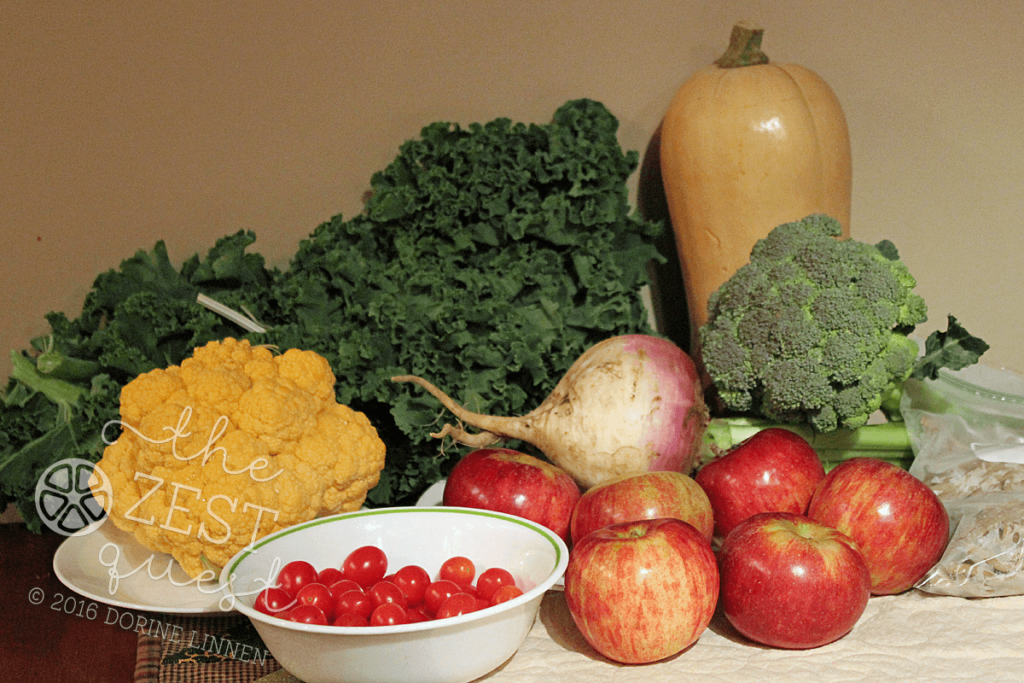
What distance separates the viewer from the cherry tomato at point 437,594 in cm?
81

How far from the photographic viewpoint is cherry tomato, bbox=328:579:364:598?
0.81m

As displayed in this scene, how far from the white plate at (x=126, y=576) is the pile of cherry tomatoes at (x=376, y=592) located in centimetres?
18

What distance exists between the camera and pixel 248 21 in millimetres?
1337

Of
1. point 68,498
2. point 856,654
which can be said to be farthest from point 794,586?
point 68,498

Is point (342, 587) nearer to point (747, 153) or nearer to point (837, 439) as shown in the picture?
point (837, 439)

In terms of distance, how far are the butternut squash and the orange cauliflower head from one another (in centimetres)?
71

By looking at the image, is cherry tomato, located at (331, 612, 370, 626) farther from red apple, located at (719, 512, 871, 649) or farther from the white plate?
red apple, located at (719, 512, 871, 649)

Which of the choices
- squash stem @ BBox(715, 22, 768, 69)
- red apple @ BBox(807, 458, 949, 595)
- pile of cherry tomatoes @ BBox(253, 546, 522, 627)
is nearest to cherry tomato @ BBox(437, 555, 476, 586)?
pile of cherry tomatoes @ BBox(253, 546, 522, 627)

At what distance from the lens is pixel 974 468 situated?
1.06 metres

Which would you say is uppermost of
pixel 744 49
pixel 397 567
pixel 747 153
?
pixel 744 49

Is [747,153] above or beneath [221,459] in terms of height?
above

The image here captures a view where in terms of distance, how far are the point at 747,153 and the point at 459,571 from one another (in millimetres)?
843

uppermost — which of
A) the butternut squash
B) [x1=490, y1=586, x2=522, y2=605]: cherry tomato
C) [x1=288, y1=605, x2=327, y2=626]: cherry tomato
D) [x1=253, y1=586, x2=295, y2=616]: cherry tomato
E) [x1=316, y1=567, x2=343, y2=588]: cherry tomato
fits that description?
the butternut squash

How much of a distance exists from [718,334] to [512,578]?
489 mm
